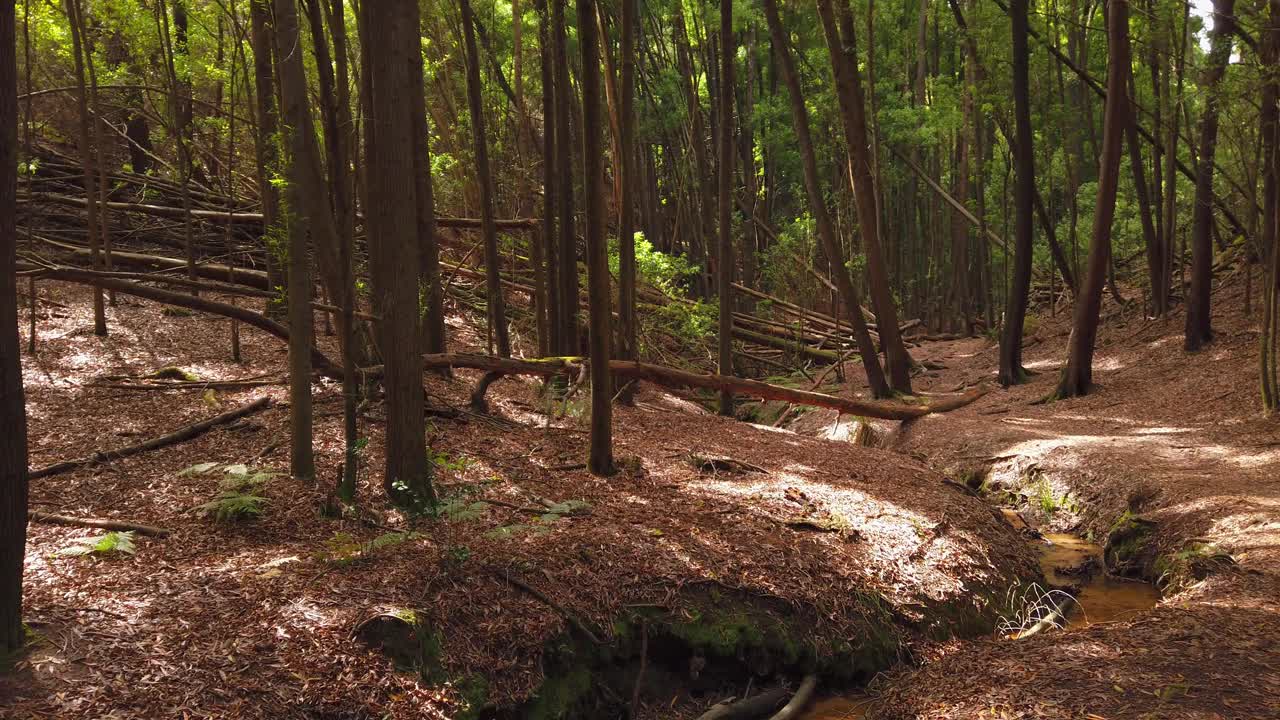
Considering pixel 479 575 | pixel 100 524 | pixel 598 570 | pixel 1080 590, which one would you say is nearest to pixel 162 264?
pixel 100 524

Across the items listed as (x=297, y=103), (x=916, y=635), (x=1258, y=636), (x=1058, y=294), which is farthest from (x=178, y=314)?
(x=1058, y=294)

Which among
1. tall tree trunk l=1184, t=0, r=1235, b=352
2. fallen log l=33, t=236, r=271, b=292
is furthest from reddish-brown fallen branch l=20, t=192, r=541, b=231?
tall tree trunk l=1184, t=0, r=1235, b=352

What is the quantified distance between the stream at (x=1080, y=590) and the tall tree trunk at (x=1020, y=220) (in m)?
7.33

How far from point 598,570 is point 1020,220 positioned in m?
12.1

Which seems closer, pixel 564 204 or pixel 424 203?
A: pixel 424 203

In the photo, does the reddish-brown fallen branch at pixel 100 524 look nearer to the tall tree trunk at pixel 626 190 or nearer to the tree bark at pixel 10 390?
the tree bark at pixel 10 390

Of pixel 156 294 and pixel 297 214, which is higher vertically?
pixel 297 214

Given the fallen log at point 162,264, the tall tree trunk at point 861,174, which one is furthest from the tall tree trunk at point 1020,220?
the fallen log at point 162,264

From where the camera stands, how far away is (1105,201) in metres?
12.2

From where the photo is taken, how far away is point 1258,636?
14.2 feet

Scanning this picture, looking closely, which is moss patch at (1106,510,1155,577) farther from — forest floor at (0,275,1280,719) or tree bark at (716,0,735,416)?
tree bark at (716,0,735,416)

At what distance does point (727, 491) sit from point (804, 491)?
708 mm

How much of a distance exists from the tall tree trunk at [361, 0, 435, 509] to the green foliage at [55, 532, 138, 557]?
5.01 feet

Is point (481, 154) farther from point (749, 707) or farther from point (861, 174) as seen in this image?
point (749, 707)
